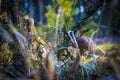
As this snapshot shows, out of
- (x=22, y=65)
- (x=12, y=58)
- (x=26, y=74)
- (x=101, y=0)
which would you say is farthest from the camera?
(x=101, y=0)

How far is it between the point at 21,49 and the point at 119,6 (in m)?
3.62

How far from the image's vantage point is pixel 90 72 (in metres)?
1.58

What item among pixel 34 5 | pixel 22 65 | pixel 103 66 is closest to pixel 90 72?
pixel 103 66

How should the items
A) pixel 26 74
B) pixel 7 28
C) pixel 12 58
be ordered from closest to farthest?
pixel 26 74 → pixel 12 58 → pixel 7 28

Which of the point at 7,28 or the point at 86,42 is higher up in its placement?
the point at 7,28

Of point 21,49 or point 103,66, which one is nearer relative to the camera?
point 21,49

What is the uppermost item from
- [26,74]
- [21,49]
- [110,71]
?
[21,49]

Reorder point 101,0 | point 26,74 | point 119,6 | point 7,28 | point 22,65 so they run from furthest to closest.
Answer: point 119,6 → point 101,0 → point 7,28 → point 22,65 → point 26,74

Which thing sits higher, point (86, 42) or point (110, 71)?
point (86, 42)

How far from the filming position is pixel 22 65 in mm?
1428

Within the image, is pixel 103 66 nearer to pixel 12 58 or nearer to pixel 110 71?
pixel 110 71

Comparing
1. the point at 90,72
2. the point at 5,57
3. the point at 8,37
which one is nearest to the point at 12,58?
the point at 5,57

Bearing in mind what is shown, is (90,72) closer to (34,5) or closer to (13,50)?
(13,50)

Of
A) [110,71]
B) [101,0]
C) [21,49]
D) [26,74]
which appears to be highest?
[101,0]
